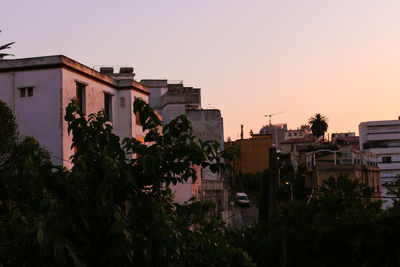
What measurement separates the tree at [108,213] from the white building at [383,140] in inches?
2623

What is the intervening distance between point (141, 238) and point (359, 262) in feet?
22.6

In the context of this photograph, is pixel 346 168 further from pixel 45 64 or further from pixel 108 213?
pixel 108 213

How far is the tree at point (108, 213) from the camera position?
6.41m

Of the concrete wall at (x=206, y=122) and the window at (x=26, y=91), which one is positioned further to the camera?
the concrete wall at (x=206, y=122)

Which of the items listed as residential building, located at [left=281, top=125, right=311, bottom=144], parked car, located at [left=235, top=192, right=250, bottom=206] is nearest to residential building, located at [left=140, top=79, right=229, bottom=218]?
parked car, located at [left=235, top=192, right=250, bottom=206]

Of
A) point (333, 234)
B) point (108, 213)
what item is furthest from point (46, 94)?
point (108, 213)

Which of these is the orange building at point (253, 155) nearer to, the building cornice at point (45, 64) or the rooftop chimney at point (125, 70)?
the rooftop chimney at point (125, 70)

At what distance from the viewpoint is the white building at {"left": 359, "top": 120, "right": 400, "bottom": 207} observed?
2776 inches

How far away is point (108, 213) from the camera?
6762 millimetres

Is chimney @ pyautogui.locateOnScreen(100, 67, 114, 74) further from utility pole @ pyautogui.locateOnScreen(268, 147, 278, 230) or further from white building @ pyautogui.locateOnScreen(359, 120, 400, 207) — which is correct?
white building @ pyautogui.locateOnScreen(359, 120, 400, 207)

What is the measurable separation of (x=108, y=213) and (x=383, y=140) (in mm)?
69998

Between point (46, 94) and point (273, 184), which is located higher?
point (46, 94)

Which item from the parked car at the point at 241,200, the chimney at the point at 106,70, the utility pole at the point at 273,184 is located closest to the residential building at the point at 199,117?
the chimney at the point at 106,70

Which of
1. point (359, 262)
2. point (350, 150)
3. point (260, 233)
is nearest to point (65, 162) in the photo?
point (260, 233)
